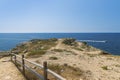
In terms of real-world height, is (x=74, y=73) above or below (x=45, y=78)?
below

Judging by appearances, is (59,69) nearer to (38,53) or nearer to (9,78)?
(9,78)

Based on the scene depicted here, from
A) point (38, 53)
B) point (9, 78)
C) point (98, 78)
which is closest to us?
point (9, 78)

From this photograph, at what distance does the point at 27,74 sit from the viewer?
14375mm

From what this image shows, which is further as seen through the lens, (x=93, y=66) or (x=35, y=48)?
(x=35, y=48)

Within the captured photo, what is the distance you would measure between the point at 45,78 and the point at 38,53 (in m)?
18.6


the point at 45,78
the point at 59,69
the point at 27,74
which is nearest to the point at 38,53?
the point at 59,69

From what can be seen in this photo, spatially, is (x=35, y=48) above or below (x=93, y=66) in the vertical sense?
below

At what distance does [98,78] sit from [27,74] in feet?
18.8

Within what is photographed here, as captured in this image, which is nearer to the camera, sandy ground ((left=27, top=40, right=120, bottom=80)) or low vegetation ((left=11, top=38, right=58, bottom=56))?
sandy ground ((left=27, top=40, right=120, bottom=80))

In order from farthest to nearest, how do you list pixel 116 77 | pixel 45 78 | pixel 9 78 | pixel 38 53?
pixel 38 53, pixel 116 77, pixel 9 78, pixel 45 78

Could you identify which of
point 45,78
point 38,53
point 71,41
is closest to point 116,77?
point 45,78

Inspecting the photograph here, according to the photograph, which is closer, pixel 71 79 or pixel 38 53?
pixel 71 79

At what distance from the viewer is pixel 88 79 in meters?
14.5

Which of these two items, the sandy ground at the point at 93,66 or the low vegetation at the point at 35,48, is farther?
the low vegetation at the point at 35,48
